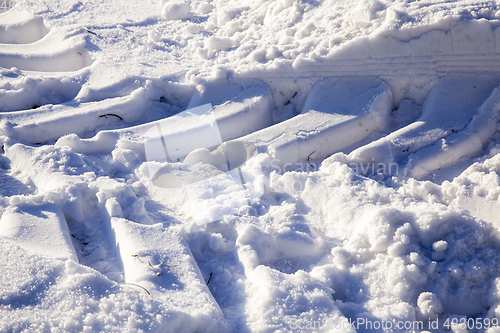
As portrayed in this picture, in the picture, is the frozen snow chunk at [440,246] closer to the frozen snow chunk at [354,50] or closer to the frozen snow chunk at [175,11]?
the frozen snow chunk at [354,50]

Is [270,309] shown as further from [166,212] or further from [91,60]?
[91,60]

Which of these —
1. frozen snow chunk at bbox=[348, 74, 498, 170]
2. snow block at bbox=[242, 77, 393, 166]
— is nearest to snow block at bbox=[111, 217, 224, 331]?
snow block at bbox=[242, 77, 393, 166]

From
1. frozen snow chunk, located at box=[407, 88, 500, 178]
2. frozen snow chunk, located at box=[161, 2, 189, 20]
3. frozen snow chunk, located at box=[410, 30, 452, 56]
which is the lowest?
frozen snow chunk, located at box=[407, 88, 500, 178]

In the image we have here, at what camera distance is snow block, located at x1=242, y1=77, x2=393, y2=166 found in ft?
7.14

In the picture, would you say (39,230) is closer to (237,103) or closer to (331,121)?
(237,103)

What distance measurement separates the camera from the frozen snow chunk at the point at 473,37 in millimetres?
2180

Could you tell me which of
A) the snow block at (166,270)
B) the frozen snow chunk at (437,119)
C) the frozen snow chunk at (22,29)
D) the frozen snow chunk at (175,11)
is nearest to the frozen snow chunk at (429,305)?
the snow block at (166,270)

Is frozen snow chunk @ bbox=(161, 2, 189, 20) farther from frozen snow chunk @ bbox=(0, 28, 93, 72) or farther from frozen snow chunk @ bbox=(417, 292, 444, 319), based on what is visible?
frozen snow chunk @ bbox=(417, 292, 444, 319)

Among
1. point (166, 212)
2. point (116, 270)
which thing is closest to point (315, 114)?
point (166, 212)

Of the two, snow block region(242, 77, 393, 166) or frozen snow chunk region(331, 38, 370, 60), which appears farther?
frozen snow chunk region(331, 38, 370, 60)

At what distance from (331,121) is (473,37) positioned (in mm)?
945

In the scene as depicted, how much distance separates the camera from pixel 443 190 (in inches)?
71.1

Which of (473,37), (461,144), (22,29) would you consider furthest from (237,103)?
(22,29)

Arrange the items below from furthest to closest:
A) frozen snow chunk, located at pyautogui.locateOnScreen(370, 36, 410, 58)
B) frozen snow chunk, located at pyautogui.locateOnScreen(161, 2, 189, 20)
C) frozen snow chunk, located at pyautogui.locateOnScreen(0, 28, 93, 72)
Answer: frozen snow chunk, located at pyautogui.locateOnScreen(161, 2, 189, 20)
frozen snow chunk, located at pyautogui.locateOnScreen(0, 28, 93, 72)
frozen snow chunk, located at pyautogui.locateOnScreen(370, 36, 410, 58)
